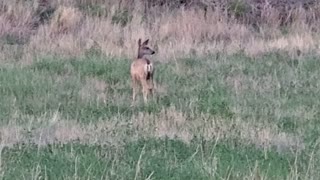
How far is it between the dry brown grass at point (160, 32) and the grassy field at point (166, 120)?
2.72ft

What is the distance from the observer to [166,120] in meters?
9.73

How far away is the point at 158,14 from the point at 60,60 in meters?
5.51

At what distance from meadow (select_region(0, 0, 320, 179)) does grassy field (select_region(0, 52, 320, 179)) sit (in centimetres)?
2

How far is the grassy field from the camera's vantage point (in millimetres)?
7273

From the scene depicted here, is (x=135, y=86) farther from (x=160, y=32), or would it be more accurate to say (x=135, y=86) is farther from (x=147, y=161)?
(x=160, y=32)

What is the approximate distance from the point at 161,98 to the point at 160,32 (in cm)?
658

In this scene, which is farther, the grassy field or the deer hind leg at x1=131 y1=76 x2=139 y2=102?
the deer hind leg at x1=131 y1=76 x2=139 y2=102

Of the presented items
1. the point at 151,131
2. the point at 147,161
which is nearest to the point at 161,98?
the point at 151,131

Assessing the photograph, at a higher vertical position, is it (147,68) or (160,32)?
(147,68)

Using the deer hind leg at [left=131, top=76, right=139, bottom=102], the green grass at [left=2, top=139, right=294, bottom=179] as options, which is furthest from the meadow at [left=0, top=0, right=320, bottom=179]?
the deer hind leg at [left=131, top=76, right=139, bottom=102]

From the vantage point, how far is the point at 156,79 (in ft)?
43.0

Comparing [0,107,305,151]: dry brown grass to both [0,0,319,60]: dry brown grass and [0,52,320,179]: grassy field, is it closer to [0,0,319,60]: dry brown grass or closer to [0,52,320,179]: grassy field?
[0,52,320,179]: grassy field

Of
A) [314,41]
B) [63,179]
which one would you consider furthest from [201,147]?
[314,41]

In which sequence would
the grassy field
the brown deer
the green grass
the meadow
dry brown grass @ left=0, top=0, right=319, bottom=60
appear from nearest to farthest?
the green grass
the grassy field
the meadow
the brown deer
dry brown grass @ left=0, top=0, right=319, bottom=60
